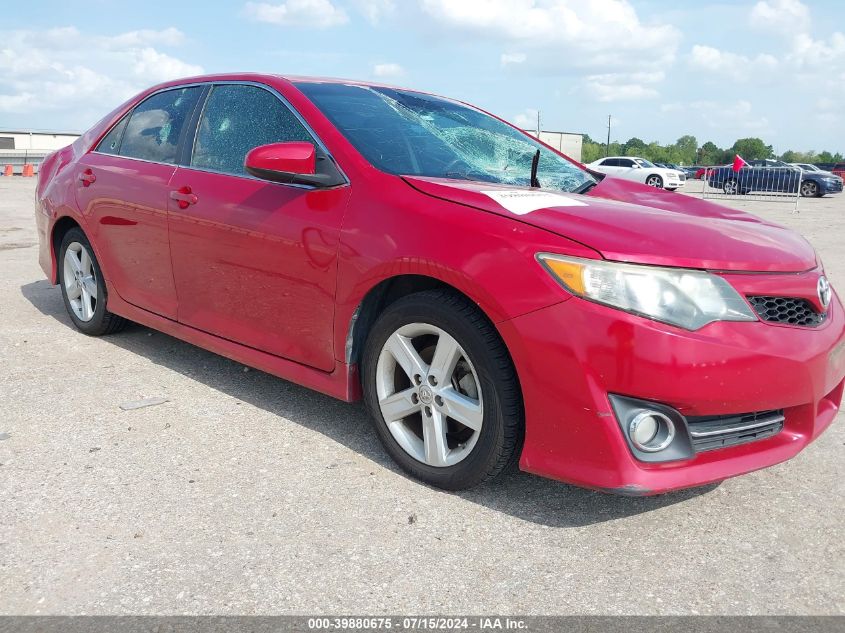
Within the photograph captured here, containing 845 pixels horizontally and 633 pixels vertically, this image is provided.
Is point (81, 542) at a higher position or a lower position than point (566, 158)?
lower

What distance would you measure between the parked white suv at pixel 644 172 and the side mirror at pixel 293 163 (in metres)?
25.5

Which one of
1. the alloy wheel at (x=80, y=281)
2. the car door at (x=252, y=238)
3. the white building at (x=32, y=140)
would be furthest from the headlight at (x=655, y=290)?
the white building at (x=32, y=140)

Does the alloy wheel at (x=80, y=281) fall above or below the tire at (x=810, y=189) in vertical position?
above

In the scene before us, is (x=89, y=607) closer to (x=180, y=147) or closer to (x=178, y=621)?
(x=178, y=621)

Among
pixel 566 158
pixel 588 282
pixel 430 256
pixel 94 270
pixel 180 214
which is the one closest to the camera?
pixel 588 282

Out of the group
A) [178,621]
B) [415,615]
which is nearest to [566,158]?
[415,615]

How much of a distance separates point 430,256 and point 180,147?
74.8 inches

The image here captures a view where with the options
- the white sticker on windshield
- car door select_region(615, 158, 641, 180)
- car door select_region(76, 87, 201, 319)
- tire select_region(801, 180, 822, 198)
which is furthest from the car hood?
car door select_region(615, 158, 641, 180)

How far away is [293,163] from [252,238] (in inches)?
18.5

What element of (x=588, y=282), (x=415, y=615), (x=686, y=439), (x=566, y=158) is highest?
(x=566, y=158)

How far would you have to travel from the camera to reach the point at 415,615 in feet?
7.00

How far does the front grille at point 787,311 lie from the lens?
247 centimetres

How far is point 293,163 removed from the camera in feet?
10.0

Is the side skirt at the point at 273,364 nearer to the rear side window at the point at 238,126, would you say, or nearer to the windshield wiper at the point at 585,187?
the rear side window at the point at 238,126
